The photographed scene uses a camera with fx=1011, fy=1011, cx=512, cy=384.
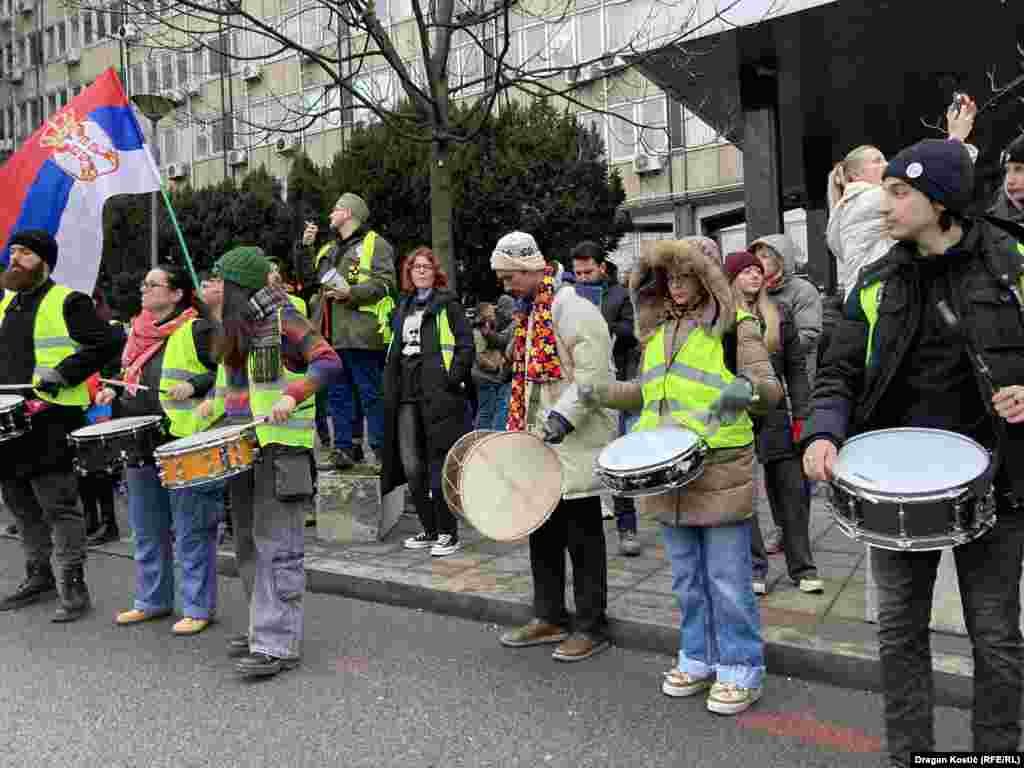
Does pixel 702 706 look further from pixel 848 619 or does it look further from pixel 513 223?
pixel 513 223

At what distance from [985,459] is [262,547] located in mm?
3266

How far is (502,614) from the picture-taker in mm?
5582

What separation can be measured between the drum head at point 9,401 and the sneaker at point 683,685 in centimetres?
376

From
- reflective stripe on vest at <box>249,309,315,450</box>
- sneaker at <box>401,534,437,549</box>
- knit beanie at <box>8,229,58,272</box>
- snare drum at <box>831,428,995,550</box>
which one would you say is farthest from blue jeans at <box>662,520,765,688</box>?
knit beanie at <box>8,229,58,272</box>

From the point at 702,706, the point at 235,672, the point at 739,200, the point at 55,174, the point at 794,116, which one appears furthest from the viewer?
the point at 739,200

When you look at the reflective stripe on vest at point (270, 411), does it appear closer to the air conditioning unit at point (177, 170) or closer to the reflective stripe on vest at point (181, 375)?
the reflective stripe on vest at point (181, 375)

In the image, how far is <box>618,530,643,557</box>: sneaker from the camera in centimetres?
655

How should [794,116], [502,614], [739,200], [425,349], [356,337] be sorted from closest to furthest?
[502,614] < [425,349] < [356,337] < [794,116] < [739,200]

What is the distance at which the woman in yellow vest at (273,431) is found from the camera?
4.79m

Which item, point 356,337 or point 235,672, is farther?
point 356,337

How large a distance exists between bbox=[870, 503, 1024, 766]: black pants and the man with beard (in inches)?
182

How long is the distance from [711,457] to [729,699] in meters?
0.99

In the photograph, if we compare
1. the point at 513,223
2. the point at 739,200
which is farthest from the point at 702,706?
the point at 739,200

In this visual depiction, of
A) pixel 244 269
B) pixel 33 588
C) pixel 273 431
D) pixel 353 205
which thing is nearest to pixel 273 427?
pixel 273 431
